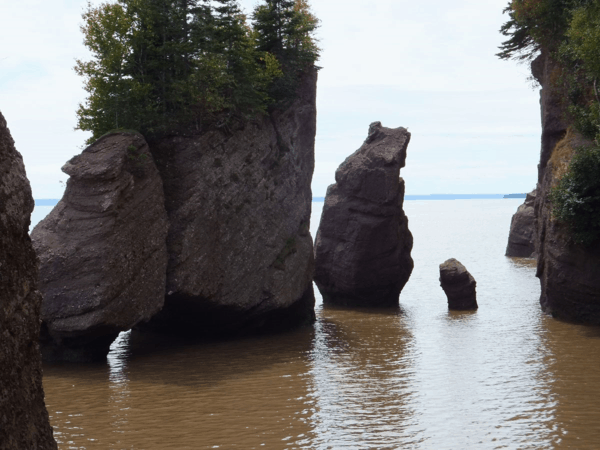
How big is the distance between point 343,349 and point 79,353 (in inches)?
388

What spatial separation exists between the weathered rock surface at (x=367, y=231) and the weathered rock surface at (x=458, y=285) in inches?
124

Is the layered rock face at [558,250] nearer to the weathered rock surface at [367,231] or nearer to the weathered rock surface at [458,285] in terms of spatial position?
the weathered rock surface at [458,285]

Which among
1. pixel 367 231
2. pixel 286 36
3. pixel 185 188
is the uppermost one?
pixel 286 36

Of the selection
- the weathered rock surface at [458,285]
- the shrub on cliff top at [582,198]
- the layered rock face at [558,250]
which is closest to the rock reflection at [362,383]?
the weathered rock surface at [458,285]

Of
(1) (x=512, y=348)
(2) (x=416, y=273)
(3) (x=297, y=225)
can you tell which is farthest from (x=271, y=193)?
(2) (x=416, y=273)

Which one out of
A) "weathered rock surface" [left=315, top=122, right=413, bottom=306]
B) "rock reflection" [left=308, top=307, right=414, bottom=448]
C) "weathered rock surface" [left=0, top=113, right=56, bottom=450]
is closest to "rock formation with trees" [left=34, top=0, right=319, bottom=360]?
"rock reflection" [left=308, top=307, right=414, bottom=448]

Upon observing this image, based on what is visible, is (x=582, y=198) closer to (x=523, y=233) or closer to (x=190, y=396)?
(x=190, y=396)

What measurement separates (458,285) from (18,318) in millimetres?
32249

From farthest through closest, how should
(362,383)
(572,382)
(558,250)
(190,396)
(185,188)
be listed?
(558,250), (185,188), (362,383), (572,382), (190,396)

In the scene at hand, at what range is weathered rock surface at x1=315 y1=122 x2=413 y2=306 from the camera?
37.1 m

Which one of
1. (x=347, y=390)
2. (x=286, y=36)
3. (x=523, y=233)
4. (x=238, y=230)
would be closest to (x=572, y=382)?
(x=347, y=390)

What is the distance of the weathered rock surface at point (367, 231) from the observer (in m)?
37.1

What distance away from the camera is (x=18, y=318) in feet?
18.9

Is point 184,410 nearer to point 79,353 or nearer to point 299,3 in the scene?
point 79,353
